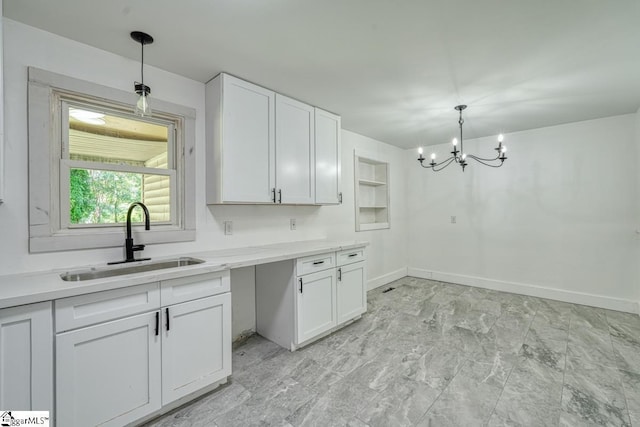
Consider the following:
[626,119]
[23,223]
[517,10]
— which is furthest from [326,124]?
[626,119]

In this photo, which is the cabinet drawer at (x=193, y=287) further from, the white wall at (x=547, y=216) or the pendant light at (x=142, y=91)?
the white wall at (x=547, y=216)

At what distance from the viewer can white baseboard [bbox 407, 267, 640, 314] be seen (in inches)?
133

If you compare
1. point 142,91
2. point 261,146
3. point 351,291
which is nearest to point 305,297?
point 351,291

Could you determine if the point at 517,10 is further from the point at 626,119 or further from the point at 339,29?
the point at 626,119

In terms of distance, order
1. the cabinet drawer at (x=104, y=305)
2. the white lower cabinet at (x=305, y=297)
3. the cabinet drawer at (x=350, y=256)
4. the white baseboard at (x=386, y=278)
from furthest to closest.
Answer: the white baseboard at (x=386, y=278), the cabinet drawer at (x=350, y=256), the white lower cabinet at (x=305, y=297), the cabinet drawer at (x=104, y=305)

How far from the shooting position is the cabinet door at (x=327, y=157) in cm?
302

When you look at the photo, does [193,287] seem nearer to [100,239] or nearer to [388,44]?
[100,239]

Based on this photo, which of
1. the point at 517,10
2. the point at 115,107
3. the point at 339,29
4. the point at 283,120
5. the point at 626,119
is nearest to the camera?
the point at 517,10

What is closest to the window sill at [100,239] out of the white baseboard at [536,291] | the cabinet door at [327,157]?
the cabinet door at [327,157]

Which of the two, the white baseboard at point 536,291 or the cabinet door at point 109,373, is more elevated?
the cabinet door at point 109,373

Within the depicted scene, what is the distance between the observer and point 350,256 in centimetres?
296

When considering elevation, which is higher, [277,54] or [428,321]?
[277,54]

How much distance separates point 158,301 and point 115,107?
4.79ft

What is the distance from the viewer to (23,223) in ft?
5.43
